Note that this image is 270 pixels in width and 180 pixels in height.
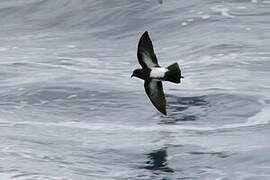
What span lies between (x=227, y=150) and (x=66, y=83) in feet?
19.3

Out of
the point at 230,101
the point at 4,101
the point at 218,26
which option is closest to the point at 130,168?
the point at 230,101

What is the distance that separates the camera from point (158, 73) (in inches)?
608

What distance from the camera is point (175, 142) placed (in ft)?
53.4

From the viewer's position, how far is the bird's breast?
50.5 feet

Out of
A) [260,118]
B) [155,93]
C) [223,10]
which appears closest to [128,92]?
[260,118]

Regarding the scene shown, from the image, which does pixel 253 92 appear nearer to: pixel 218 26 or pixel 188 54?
pixel 188 54

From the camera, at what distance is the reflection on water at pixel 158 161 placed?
14984mm

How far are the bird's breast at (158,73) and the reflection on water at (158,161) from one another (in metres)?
1.17

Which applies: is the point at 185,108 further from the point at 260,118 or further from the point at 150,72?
the point at 150,72

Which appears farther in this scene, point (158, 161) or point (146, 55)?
point (146, 55)

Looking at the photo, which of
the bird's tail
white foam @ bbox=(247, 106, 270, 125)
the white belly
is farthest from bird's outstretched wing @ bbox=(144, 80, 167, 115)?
white foam @ bbox=(247, 106, 270, 125)

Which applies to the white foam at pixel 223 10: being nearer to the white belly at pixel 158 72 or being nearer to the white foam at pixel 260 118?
the white foam at pixel 260 118

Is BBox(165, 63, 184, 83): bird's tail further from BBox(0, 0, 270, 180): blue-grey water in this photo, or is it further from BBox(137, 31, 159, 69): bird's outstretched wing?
BBox(0, 0, 270, 180): blue-grey water

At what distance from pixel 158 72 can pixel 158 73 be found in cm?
2
